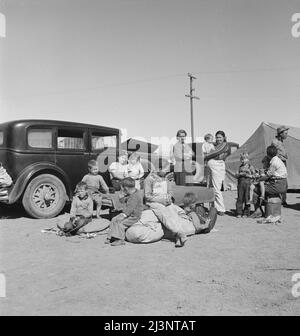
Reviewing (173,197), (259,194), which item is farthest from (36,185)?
(259,194)

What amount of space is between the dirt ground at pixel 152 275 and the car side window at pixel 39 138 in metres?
2.23

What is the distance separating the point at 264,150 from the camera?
41.7ft

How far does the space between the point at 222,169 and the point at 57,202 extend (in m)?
3.45

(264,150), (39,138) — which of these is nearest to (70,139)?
(39,138)

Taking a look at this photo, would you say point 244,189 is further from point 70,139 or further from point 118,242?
point 70,139

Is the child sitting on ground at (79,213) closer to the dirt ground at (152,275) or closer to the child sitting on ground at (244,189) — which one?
the dirt ground at (152,275)

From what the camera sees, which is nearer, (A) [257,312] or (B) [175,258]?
(A) [257,312]

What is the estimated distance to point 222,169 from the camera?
7.31 metres

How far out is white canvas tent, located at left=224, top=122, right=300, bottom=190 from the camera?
39.9 ft

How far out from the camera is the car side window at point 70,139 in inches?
298

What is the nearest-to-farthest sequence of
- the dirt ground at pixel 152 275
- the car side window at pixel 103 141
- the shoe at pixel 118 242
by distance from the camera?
the dirt ground at pixel 152 275
the shoe at pixel 118 242
the car side window at pixel 103 141

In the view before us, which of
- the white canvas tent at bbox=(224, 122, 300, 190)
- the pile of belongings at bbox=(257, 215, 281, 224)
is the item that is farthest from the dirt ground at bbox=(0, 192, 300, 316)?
the white canvas tent at bbox=(224, 122, 300, 190)

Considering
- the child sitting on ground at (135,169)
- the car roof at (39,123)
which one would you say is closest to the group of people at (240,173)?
the child sitting on ground at (135,169)
